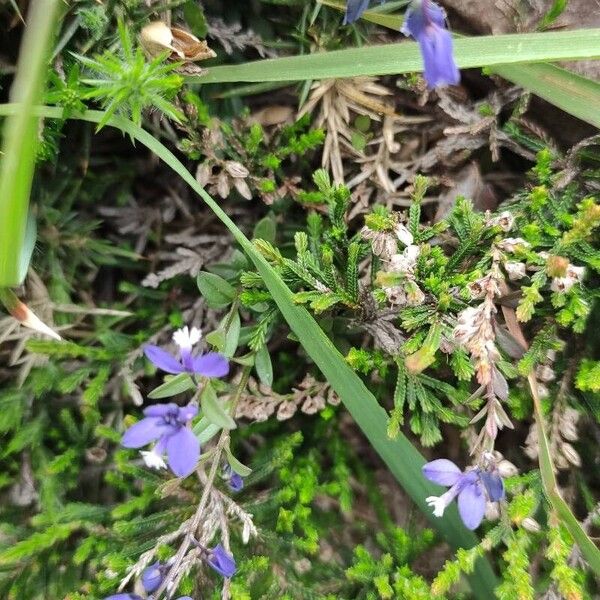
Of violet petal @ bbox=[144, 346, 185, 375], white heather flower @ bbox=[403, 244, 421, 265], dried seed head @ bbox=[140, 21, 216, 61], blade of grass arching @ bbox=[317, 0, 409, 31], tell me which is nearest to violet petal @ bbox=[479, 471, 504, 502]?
white heather flower @ bbox=[403, 244, 421, 265]

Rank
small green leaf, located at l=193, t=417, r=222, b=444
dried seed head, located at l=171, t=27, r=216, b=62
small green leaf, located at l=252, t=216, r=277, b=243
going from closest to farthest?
small green leaf, located at l=193, t=417, r=222, b=444
dried seed head, located at l=171, t=27, r=216, b=62
small green leaf, located at l=252, t=216, r=277, b=243

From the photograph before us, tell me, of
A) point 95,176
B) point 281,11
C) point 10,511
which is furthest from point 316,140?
point 10,511

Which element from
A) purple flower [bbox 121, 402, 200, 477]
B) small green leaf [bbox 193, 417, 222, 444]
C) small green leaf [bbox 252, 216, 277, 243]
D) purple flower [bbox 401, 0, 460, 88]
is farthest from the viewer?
small green leaf [bbox 252, 216, 277, 243]

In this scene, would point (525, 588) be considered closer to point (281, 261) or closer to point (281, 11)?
point (281, 261)

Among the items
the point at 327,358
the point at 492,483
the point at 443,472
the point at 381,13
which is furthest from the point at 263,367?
the point at 381,13

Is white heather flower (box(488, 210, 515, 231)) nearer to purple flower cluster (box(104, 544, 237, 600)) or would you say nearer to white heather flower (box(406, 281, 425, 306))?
white heather flower (box(406, 281, 425, 306))

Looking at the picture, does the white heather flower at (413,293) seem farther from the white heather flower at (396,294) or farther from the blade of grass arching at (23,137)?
the blade of grass arching at (23,137)
